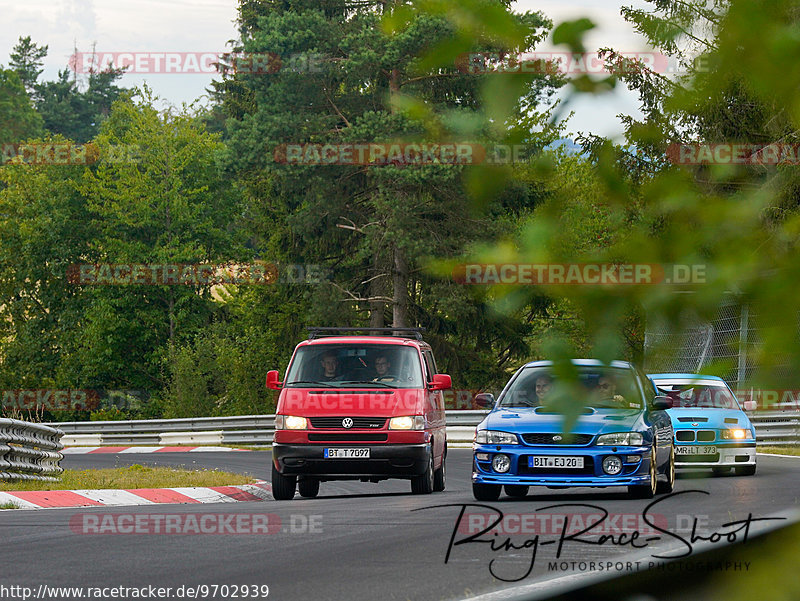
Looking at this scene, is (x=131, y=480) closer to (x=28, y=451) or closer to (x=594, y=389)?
(x=28, y=451)

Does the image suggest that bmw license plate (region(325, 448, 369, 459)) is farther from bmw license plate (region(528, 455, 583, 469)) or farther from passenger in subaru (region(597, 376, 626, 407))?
passenger in subaru (region(597, 376, 626, 407))

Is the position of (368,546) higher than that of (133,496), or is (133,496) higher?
(368,546)

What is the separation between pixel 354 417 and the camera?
Result: 50.3ft

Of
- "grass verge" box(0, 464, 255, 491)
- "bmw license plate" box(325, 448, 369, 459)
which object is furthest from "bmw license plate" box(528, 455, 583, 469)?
"grass verge" box(0, 464, 255, 491)

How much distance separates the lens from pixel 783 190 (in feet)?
5.82

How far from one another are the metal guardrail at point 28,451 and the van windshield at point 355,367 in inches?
135

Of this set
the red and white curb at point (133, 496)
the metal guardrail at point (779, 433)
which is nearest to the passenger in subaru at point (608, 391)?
the red and white curb at point (133, 496)

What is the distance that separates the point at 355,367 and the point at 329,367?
319mm

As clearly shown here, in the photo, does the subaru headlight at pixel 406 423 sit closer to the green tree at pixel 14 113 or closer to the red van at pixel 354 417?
the red van at pixel 354 417

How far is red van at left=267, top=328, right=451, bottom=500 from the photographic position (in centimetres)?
1522

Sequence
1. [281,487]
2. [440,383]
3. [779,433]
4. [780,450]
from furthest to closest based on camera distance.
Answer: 1. [779,433]
2. [780,450]
3. [440,383]
4. [281,487]

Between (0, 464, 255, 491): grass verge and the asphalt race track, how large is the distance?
9.56 feet

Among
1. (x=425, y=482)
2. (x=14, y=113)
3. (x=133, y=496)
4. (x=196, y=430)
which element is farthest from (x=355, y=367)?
(x=14, y=113)

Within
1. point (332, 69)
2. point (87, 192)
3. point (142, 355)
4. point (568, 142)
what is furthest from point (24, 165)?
point (568, 142)
